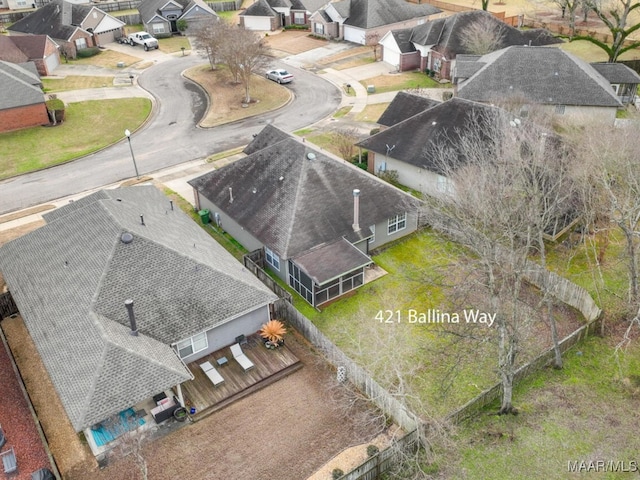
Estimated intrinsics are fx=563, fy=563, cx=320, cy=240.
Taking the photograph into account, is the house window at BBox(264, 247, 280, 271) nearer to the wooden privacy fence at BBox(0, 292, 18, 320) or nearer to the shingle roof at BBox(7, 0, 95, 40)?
the wooden privacy fence at BBox(0, 292, 18, 320)

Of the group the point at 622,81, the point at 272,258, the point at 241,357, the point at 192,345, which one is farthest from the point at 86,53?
the point at 622,81

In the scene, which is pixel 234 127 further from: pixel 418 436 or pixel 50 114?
pixel 418 436

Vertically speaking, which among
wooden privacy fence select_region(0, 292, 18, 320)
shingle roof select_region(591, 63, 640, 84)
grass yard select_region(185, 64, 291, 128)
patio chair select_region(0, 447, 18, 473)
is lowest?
patio chair select_region(0, 447, 18, 473)

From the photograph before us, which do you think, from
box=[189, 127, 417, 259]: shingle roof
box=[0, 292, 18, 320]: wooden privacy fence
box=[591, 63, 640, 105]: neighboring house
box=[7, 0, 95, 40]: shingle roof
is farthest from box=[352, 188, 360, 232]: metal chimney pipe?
box=[7, 0, 95, 40]: shingle roof

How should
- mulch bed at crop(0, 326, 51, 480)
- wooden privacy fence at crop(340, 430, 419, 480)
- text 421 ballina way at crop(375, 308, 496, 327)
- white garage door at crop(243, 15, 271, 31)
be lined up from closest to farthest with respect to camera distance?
1. wooden privacy fence at crop(340, 430, 419, 480)
2. mulch bed at crop(0, 326, 51, 480)
3. text 421 ballina way at crop(375, 308, 496, 327)
4. white garage door at crop(243, 15, 271, 31)

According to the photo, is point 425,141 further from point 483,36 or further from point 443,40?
point 443,40

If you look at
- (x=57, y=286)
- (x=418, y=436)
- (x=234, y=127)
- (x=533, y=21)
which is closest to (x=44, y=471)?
(x=57, y=286)

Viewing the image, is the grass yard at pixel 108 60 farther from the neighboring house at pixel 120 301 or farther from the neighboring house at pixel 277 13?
the neighboring house at pixel 120 301
